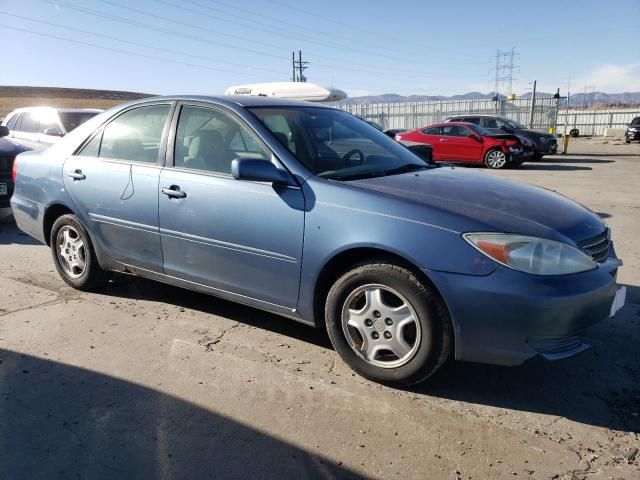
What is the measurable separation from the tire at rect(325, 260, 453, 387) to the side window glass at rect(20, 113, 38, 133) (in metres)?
9.43

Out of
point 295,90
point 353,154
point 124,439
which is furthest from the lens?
point 295,90

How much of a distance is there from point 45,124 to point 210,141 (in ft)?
26.1

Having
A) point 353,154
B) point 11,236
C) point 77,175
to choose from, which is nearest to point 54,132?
point 11,236

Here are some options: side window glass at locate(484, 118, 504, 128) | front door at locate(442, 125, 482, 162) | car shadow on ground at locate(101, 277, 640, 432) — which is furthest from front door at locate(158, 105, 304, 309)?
side window glass at locate(484, 118, 504, 128)

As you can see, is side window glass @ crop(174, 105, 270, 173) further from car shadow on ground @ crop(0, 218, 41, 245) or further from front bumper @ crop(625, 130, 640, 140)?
front bumper @ crop(625, 130, 640, 140)

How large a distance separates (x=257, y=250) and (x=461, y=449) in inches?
63.7

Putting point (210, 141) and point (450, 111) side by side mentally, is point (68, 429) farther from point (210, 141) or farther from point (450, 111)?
point (450, 111)

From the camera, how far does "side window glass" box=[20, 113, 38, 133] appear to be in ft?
33.8

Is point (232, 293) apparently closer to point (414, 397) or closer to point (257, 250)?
point (257, 250)

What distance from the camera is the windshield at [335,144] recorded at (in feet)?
11.3

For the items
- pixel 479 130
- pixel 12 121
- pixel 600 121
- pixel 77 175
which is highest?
pixel 600 121

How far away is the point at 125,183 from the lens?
13.0 feet

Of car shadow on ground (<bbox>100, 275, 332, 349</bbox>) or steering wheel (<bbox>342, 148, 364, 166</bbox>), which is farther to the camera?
car shadow on ground (<bbox>100, 275, 332, 349</bbox>)

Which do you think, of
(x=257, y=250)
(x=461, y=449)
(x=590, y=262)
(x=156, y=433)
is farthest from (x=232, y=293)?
(x=590, y=262)
